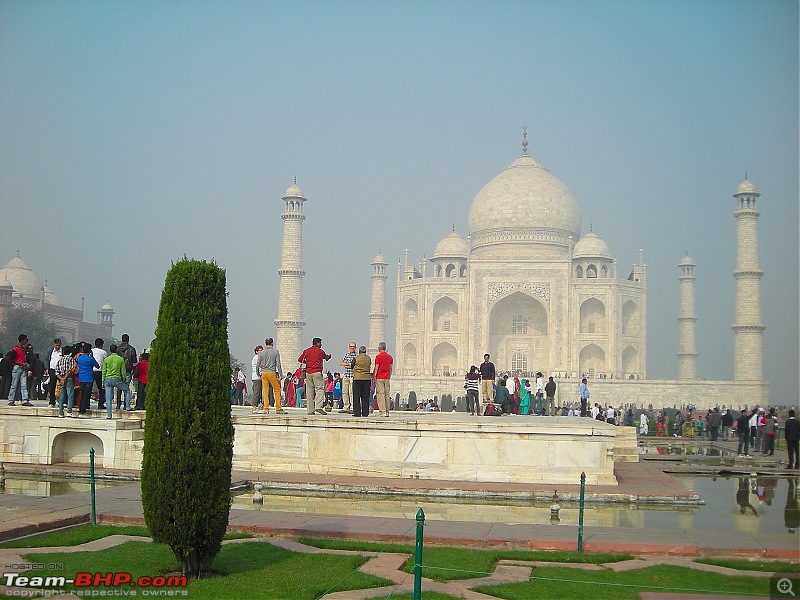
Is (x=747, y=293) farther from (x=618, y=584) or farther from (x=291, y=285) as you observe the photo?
(x=618, y=584)

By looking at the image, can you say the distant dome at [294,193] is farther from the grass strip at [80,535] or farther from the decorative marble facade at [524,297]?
the grass strip at [80,535]

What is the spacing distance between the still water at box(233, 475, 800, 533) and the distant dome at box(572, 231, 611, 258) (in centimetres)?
3413

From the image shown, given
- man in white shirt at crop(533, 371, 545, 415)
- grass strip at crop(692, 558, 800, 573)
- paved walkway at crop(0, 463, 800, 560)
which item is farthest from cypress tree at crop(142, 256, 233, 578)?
man in white shirt at crop(533, 371, 545, 415)

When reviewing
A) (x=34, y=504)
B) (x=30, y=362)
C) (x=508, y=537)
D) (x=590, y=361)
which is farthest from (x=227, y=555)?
(x=590, y=361)

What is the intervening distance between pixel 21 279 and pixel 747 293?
38.8 m

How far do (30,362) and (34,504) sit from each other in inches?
248

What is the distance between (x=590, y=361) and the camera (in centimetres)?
Answer: 4041

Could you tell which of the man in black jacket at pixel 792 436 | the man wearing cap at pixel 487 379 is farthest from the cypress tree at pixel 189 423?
the man in black jacket at pixel 792 436

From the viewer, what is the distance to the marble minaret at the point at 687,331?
41469mm

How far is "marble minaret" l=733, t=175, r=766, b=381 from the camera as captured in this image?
36.5 metres

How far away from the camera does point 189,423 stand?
5102 mm

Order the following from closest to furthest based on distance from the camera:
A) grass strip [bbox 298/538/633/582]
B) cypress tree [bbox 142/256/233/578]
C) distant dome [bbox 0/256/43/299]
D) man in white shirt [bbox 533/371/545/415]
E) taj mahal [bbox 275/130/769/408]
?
cypress tree [bbox 142/256/233/578] < grass strip [bbox 298/538/633/582] < man in white shirt [bbox 533/371/545/415] < taj mahal [bbox 275/130/769/408] < distant dome [bbox 0/256/43/299]

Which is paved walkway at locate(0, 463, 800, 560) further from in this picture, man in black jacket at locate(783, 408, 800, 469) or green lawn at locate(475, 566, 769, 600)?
man in black jacket at locate(783, 408, 800, 469)

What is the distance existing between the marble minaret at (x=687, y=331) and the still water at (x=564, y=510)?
110 feet
